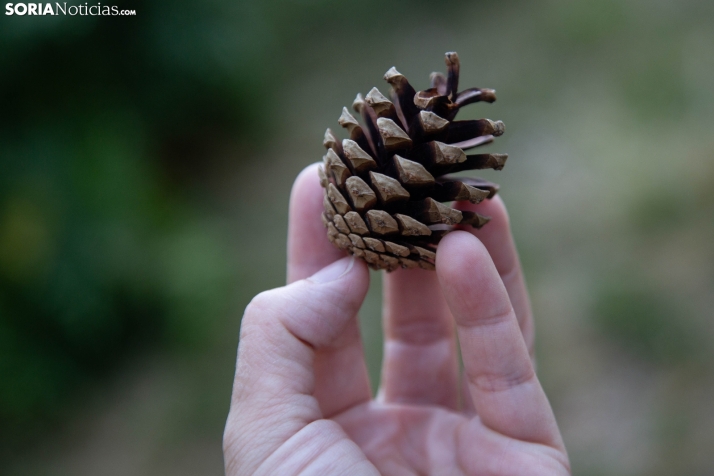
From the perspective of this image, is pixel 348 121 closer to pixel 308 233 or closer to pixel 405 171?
pixel 405 171

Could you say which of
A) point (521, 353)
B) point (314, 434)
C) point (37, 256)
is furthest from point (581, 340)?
point (37, 256)

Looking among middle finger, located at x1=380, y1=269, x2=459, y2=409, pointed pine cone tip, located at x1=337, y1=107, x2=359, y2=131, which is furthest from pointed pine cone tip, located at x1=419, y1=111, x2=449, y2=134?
middle finger, located at x1=380, y1=269, x2=459, y2=409

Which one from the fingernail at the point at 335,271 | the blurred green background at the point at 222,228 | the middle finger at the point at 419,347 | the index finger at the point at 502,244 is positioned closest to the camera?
the fingernail at the point at 335,271

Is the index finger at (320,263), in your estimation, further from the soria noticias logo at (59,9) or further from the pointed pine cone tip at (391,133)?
the soria noticias logo at (59,9)

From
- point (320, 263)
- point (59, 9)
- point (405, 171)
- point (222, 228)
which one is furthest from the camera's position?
point (222, 228)

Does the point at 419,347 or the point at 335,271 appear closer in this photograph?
the point at 335,271

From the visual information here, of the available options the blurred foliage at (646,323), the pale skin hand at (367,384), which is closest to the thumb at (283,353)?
the pale skin hand at (367,384)

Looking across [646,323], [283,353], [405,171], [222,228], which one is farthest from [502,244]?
[222,228]
